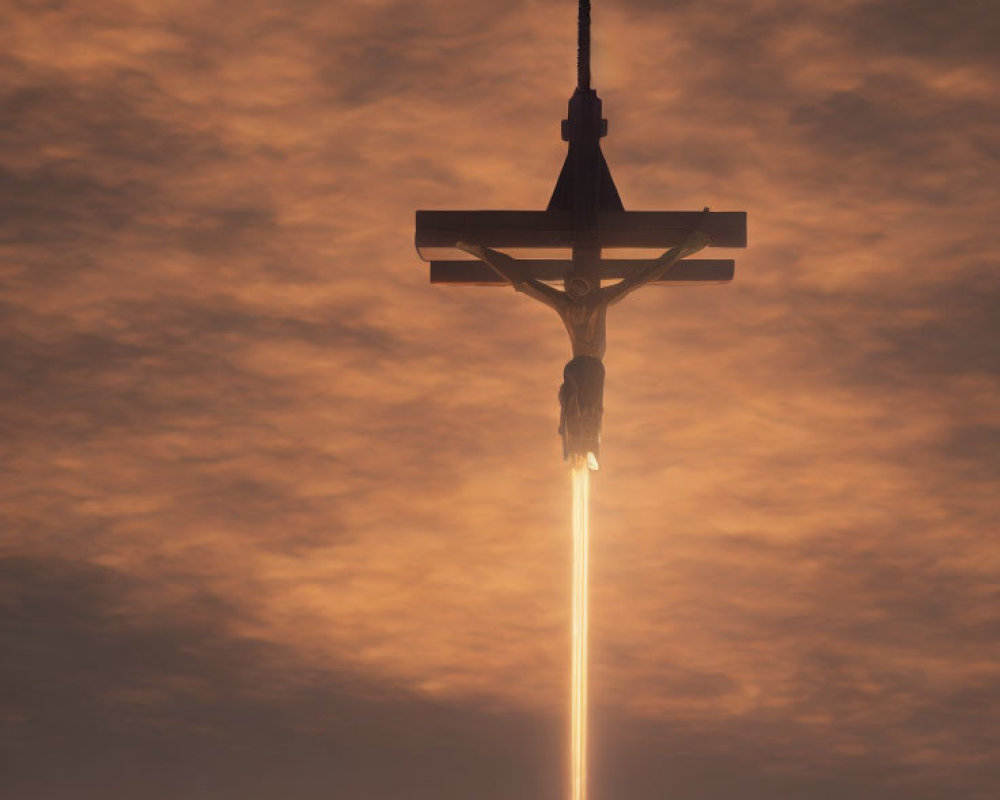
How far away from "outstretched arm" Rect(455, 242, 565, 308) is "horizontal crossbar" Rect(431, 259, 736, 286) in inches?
2.6

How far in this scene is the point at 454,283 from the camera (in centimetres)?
1645

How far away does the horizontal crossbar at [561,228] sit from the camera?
15570 mm

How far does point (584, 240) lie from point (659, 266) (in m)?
0.60

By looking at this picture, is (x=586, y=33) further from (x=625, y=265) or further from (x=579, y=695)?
(x=579, y=695)

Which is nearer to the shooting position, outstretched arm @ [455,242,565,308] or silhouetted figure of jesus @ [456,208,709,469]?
silhouetted figure of jesus @ [456,208,709,469]

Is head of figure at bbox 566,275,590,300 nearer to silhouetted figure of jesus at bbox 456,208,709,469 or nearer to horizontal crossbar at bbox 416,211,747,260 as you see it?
silhouetted figure of jesus at bbox 456,208,709,469

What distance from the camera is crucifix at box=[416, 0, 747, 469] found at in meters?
15.4

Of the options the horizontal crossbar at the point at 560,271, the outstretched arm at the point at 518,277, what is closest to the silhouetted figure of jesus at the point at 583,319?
the outstretched arm at the point at 518,277

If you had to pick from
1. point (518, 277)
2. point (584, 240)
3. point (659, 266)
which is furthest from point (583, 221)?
point (518, 277)

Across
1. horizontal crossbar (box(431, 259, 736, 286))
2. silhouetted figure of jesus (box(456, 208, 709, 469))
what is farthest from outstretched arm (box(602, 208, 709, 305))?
horizontal crossbar (box(431, 259, 736, 286))

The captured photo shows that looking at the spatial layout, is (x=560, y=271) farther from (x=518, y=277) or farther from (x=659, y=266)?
(x=659, y=266)

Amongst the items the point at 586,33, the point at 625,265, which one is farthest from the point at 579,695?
the point at 586,33

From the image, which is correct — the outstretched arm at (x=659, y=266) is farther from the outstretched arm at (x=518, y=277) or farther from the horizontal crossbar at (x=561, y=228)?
the outstretched arm at (x=518, y=277)

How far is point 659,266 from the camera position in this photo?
15875 mm
